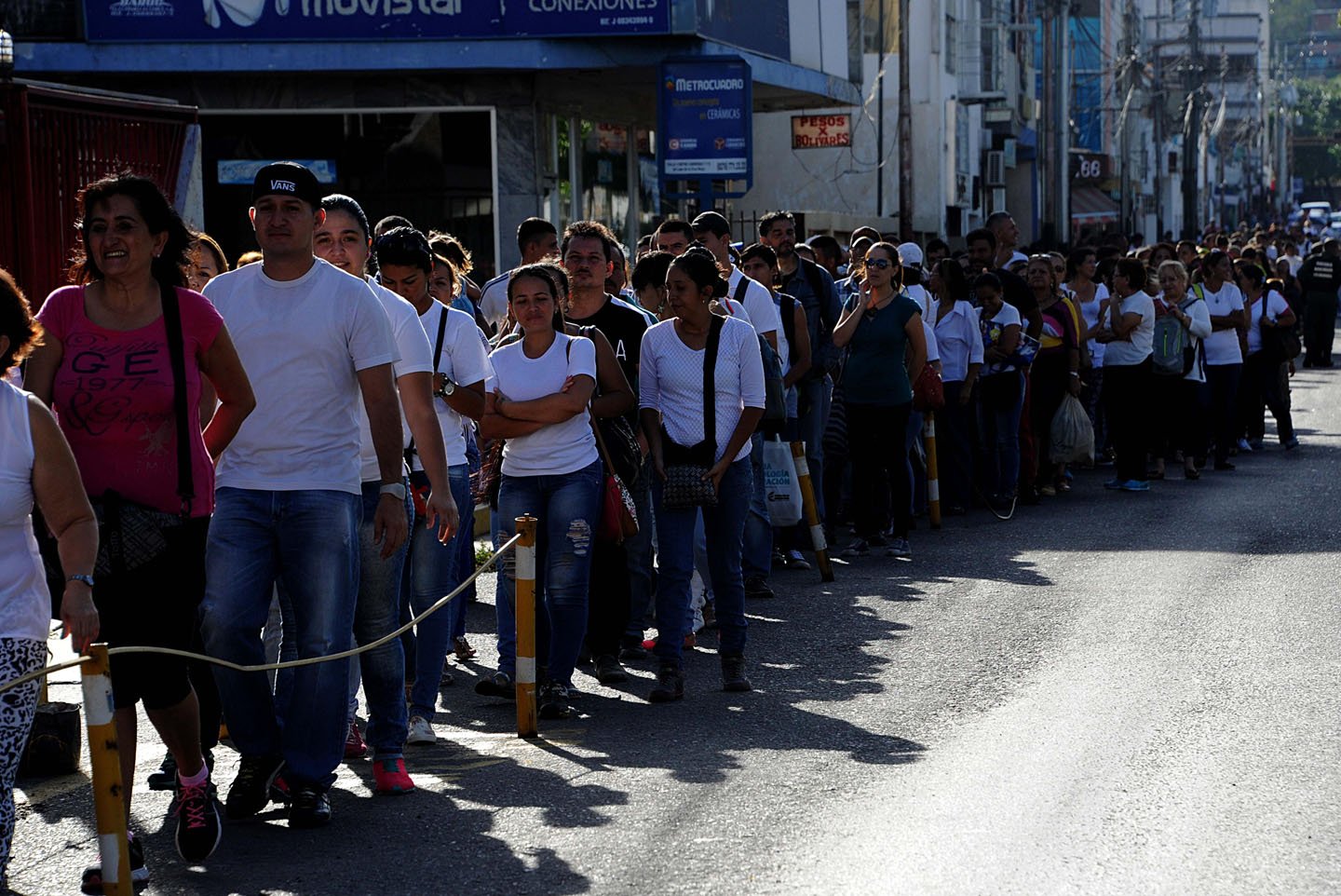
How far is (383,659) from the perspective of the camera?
22.1ft

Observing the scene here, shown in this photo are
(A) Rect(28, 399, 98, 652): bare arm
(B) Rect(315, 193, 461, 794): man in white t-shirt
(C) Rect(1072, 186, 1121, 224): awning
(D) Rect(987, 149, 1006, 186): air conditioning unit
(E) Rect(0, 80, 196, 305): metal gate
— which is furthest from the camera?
(C) Rect(1072, 186, 1121, 224): awning

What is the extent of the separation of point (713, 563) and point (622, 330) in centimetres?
118

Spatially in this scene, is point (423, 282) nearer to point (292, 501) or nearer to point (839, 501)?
point (292, 501)

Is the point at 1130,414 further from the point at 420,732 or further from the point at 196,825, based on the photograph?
the point at 196,825

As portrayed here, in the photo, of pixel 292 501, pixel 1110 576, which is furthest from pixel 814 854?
pixel 1110 576

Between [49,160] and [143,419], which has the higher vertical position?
[49,160]

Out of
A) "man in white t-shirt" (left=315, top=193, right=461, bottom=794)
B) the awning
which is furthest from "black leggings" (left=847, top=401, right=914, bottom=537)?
the awning

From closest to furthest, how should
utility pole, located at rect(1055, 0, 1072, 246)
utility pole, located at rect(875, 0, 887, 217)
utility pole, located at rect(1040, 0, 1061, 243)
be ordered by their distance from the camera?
utility pole, located at rect(875, 0, 887, 217) < utility pole, located at rect(1040, 0, 1061, 243) < utility pole, located at rect(1055, 0, 1072, 246)

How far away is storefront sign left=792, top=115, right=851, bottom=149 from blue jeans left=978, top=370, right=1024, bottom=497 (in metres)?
17.0

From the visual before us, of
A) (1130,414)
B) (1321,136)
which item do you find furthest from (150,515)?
(1321,136)

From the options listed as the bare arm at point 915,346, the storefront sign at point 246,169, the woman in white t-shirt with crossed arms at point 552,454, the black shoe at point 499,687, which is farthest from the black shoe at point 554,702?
the storefront sign at point 246,169

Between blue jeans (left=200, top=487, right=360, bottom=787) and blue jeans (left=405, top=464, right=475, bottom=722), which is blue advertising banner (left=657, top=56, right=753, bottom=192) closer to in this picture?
blue jeans (left=405, top=464, right=475, bottom=722)

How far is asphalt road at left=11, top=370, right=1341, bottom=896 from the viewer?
18.8ft

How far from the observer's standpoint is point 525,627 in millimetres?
7609
